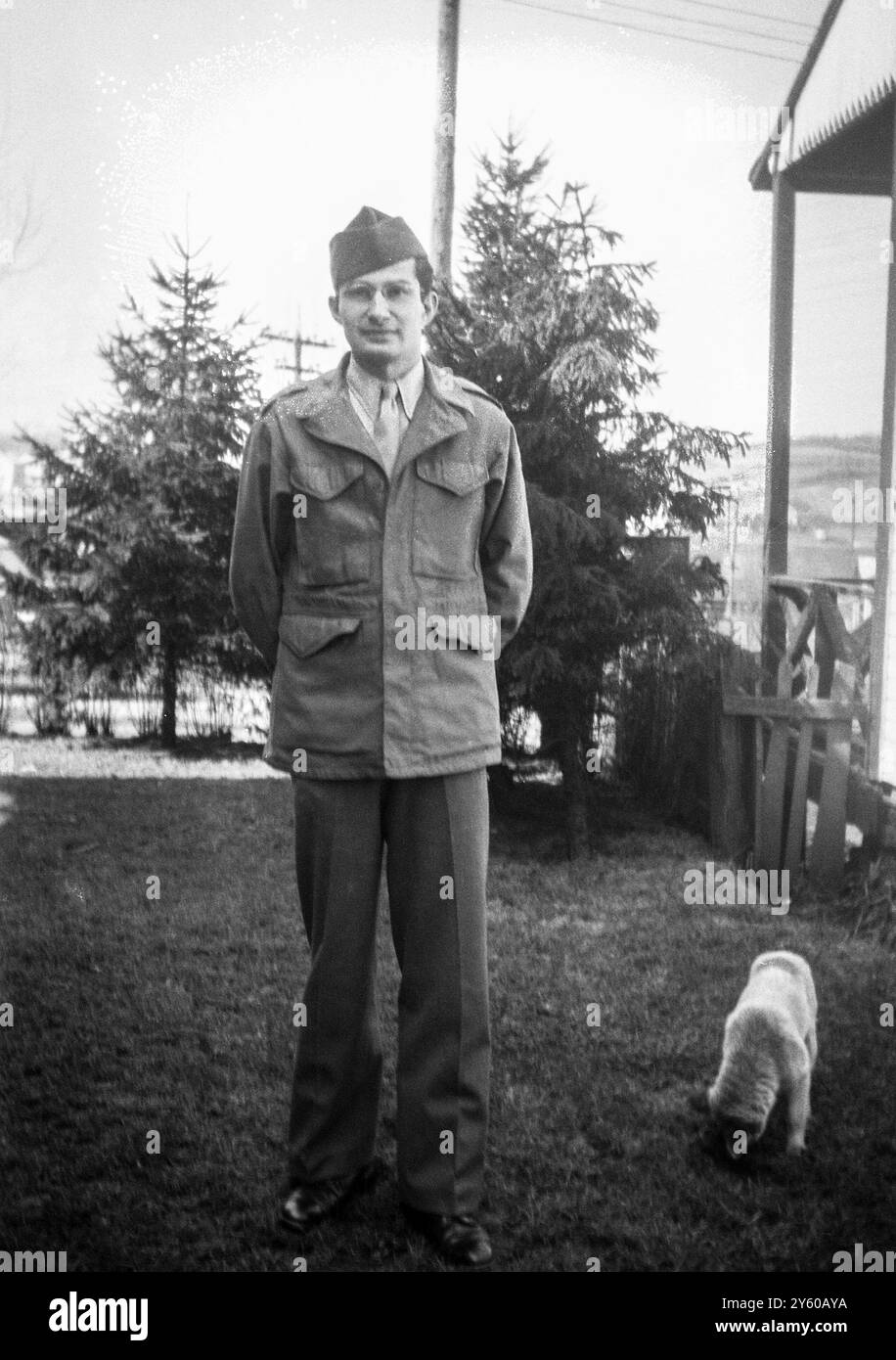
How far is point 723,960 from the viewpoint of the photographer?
12.5 feet

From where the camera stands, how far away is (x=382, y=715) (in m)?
2.37

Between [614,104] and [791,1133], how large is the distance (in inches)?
115

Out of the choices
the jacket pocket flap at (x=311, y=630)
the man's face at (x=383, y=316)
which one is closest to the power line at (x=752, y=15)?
the man's face at (x=383, y=316)

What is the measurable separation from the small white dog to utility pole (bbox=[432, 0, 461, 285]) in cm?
246

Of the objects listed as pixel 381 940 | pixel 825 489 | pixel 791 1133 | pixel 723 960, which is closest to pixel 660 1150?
pixel 791 1133

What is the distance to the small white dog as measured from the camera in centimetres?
271

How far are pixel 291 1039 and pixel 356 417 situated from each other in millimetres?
1764

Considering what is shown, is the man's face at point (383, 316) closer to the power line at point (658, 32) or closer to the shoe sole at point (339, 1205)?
the power line at point (658, 32)

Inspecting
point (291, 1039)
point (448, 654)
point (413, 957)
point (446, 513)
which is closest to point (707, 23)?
point (446, 513)

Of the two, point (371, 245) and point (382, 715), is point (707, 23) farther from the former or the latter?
point (382, 715)

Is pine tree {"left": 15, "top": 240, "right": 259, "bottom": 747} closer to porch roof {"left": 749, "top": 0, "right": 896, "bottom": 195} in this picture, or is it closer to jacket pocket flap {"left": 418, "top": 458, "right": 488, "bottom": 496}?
porch roof {"left": 749, "top": 0, "right": 896, "bottom": 195}

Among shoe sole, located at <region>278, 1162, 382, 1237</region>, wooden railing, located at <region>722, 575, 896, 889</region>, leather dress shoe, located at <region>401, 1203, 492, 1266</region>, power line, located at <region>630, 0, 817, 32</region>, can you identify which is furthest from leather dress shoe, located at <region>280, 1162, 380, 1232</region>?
power line, located at <region>630, 0, 817, 32</region>

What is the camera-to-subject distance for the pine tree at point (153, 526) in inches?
176

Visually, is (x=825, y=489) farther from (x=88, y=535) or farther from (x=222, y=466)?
(x=88, y=535)
